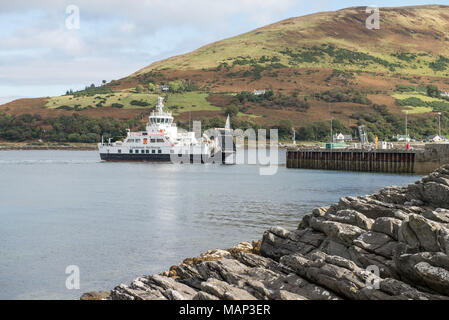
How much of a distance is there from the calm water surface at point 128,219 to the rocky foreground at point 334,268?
13.9 ft

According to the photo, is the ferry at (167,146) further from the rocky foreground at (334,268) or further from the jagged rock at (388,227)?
the jagged rock at (388,227)

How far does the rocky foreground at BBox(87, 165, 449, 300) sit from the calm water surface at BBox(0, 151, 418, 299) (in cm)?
424

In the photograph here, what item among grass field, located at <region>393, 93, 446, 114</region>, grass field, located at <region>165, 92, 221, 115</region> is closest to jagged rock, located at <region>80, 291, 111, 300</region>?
grass field, located at <region>165, 92, 221, 115</region>

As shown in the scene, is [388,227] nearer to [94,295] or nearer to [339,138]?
Answer: [94,295]

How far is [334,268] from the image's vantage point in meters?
11.2

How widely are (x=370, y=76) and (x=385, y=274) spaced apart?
633ft

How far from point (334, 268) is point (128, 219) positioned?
2047cm

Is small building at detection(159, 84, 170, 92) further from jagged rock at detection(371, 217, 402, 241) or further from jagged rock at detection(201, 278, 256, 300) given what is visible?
jagged rock at detection(201, 278, 256, 300)

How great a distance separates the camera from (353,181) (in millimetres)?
52750

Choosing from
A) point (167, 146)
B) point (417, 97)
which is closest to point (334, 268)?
point (167, 146)

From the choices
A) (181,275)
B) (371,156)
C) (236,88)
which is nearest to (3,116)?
(236,88)

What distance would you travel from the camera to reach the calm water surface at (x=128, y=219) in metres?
18.1

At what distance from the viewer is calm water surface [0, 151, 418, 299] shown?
18.1 meters
